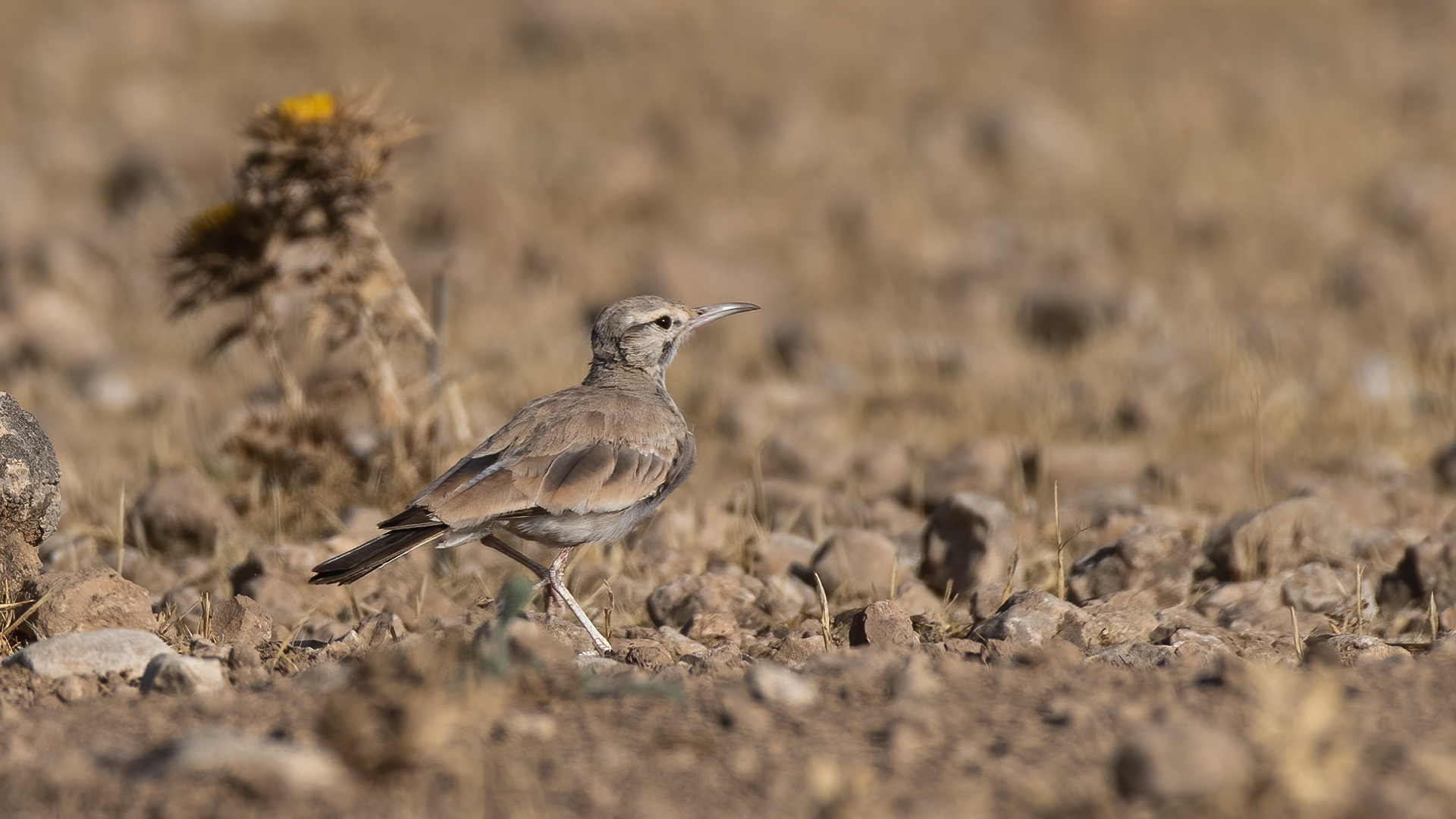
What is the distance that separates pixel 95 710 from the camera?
3.48 m

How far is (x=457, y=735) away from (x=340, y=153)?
3.46 meters

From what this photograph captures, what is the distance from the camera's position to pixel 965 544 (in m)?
5.59

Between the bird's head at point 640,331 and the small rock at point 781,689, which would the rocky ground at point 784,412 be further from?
the bird's head at point 640,331

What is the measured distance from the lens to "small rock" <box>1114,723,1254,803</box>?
106 inches

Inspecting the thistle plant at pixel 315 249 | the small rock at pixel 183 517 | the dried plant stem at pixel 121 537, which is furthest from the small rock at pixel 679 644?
the small rock at pixel 183 517

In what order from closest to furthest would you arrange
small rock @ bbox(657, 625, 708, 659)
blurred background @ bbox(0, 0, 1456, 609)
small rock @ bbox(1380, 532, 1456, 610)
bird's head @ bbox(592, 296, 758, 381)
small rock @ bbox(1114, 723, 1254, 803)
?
small rock @ bbox(1114, 723, 1254, 803) → small rock @ bbox(657, 625, 708, 659) → small rock @ bbox(1380, 532, 1456, 610) → bird's head @ bbox(592, 296, 758, 381) → blurred background @ bbox(0, 0, 1456, 609)

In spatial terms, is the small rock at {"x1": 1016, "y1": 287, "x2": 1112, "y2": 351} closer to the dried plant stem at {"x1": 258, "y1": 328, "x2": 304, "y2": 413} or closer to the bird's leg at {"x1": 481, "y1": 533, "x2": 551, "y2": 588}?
the dried plant stem at {"x1": 258, "y1": 328, "x2": 304, "y2": 413}

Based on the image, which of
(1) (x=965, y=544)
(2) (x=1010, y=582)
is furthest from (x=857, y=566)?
(2) (x=1010, y=582)

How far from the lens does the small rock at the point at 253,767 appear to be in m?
2.82

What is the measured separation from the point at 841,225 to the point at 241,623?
7.96m

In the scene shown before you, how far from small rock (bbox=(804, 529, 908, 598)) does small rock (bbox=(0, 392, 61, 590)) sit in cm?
265

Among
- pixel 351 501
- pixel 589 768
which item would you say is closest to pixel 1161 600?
pixel 589 768

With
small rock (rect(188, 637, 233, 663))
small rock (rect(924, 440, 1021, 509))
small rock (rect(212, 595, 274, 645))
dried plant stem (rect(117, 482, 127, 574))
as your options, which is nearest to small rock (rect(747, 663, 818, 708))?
small rock (rect(188, 637, 233, 663))

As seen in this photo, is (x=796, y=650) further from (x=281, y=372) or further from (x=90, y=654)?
(x=281, y=372)
